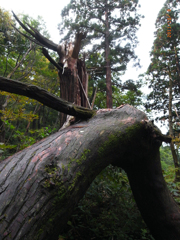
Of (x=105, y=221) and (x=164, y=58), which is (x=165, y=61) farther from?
(x=105, y=221)

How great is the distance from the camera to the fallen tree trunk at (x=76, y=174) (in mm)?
854

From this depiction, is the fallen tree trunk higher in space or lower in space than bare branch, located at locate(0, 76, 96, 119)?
lower

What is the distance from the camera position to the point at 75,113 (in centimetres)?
159

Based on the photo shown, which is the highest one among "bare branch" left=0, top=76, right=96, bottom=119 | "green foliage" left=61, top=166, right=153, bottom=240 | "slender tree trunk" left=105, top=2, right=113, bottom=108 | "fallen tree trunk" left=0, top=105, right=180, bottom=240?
"slender tree trunk" left=105, top=2, right=113, bottom=108

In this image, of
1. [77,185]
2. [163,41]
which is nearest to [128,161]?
[77,185]

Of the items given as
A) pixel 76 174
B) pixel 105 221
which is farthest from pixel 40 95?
pixel 105 221

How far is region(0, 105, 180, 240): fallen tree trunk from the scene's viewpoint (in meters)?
0.85

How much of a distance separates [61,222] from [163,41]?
43.9ft

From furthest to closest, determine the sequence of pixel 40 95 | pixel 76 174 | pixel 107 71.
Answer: pixel 107 71, pixel 40 95, pixel 76 174

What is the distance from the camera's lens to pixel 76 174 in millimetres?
1140

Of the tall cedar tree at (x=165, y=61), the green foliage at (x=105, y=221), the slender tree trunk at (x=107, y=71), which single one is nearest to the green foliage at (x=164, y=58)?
the tall cedar tree at (x=165, y=61)

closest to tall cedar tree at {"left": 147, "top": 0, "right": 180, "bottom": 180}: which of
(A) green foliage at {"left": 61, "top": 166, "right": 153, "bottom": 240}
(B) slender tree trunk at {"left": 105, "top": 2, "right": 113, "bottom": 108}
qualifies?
(B) slender tree trunk at {"left": 105, "top": 2, "right": 113, "bottom": 108}

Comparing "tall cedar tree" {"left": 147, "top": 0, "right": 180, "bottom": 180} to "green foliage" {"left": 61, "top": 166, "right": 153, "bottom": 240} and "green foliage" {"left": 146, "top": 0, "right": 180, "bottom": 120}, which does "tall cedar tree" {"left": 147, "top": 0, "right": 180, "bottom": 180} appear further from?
"green foliage" {"left": 61, "top": 166, "right": 153, "bottom": 240}

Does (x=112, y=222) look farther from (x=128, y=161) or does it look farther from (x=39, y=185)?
(x=39, y=185)
